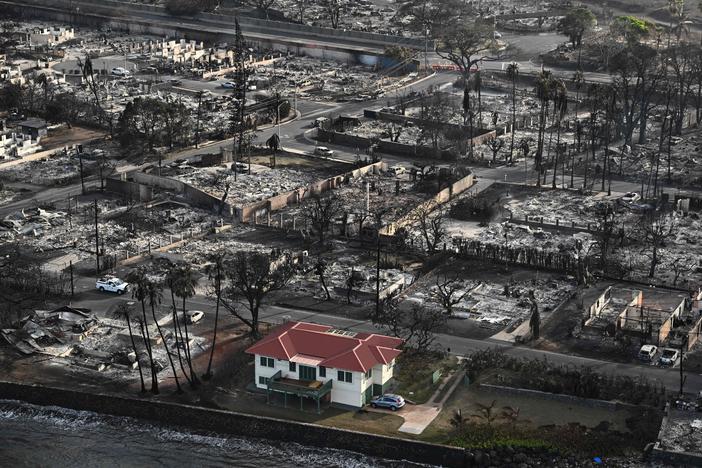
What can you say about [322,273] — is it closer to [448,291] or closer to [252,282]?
[252,282]

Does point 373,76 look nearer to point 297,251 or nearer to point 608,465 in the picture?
point 297,251

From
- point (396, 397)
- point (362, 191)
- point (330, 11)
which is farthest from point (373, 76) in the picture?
point (396, 397)

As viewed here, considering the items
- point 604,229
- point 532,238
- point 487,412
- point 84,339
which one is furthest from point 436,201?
point 487,412

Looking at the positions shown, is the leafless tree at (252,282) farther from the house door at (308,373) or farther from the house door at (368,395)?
the house door at (368,395)

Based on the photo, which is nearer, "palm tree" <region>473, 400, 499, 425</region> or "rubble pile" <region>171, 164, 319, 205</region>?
"palm tree" <region>473, 400, 499, 425</region>

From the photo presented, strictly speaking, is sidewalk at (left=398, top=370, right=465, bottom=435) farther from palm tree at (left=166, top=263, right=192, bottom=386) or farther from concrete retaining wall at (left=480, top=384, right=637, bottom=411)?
palm tree at (left=166, top=263, right=192, bottom=386)

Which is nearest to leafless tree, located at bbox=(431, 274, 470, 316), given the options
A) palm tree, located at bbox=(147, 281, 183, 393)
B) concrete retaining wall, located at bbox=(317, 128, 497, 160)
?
palm tree, located at bbox=(147, 281, 183, 393)
